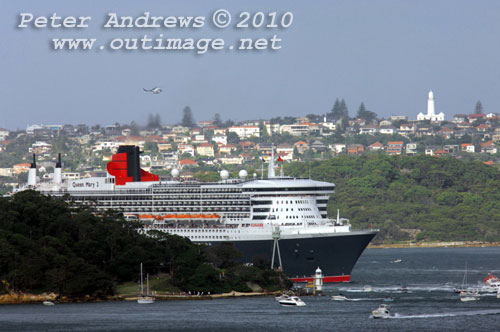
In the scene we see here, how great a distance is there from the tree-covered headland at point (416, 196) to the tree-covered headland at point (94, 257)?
8670 centimetres

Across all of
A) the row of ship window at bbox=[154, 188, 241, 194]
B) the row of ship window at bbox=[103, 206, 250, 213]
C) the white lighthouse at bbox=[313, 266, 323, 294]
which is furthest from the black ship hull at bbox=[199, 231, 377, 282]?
the row of ship window at bbox=[154, 188, 241, 194]

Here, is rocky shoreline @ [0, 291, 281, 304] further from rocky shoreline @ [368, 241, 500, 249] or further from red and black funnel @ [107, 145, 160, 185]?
rocky shoreline @ [368, 241, 500, 249]

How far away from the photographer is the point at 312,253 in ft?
267

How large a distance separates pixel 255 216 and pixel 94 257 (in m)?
12.4

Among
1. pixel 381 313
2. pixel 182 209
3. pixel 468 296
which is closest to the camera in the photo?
pixel 381 313

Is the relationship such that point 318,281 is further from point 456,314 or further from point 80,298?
point 80,298

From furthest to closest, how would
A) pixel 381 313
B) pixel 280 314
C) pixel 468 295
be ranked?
1. pixel 468 295
2. pixel 280 314
3. pixel 381 313

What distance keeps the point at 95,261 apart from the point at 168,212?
10.7m

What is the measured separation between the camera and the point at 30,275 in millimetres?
72812

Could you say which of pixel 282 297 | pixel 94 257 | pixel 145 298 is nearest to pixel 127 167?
pixel 94 257

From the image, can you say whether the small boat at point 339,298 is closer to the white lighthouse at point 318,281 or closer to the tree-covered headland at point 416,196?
the white lighthouse at point 318,281

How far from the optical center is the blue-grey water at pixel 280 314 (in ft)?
206

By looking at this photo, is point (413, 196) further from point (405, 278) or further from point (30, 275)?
point (30, 275)

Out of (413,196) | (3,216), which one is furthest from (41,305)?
(413,196)
